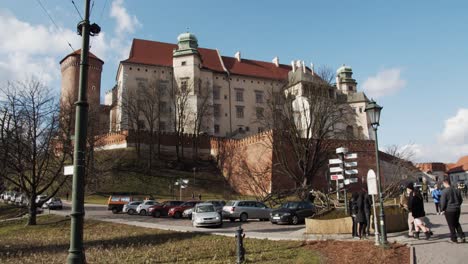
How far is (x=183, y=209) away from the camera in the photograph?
1228 inches

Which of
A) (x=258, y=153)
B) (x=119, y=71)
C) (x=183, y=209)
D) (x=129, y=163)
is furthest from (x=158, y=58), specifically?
(x=183, y=209)

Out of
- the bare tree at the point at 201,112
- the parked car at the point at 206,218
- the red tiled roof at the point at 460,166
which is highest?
the bare tree at the point at 201,112

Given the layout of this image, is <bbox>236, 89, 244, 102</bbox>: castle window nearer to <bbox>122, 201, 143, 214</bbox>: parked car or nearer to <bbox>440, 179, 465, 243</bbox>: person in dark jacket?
<bbox>122, 201, 143, 214</bbox>: parked car

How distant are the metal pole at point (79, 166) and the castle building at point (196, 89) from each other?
52779 millimetres

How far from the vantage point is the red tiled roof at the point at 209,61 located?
7300cm

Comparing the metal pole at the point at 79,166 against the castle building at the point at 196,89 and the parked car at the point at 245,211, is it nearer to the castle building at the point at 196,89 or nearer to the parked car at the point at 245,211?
the parked car at the point at 245,211

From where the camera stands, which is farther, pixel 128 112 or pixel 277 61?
pixel 277 61

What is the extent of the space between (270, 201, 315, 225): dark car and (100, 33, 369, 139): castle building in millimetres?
39591

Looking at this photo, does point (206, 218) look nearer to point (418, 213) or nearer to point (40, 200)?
point (418, 213)

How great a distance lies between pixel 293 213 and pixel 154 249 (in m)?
10.7

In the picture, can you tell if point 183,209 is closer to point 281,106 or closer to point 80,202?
point 281,106

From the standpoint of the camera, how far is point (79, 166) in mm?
7613

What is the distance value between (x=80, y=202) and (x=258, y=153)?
1686 inches

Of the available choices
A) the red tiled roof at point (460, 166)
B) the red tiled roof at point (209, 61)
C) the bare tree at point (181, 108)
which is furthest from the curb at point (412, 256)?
the red tiled roof at point (460, 166)
